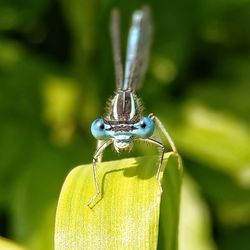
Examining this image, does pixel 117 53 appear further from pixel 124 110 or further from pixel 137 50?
pixel 124 110

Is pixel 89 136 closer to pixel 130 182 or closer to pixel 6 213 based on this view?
pixel 6 213

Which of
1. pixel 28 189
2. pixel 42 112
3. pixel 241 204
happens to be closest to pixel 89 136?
pixel 42 112

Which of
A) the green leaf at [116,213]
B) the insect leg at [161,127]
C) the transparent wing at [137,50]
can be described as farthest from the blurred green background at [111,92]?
the green leaf at [116,213]

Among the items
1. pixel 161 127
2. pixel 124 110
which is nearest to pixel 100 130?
pixel 124 110

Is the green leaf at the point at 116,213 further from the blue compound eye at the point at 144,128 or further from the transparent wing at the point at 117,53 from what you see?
the transparent wing at the point at 117,53

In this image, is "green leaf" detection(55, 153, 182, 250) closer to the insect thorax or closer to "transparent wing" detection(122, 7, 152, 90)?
the insect thorax

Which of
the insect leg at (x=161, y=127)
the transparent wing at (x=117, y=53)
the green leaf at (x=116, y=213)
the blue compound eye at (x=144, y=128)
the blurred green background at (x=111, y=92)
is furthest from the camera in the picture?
the blurred green background at (x=111, y=92)
